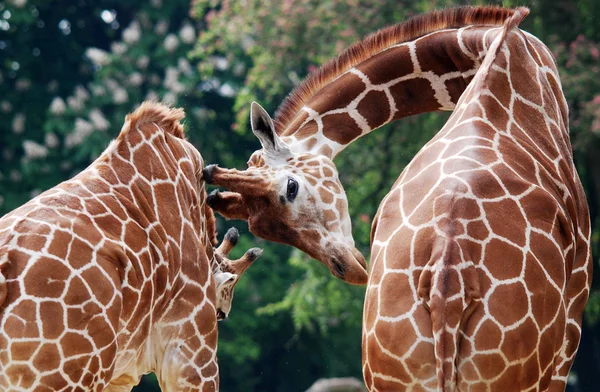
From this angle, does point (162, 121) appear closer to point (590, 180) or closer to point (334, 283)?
point (334, 283)

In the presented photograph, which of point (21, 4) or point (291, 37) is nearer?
point (291, 37)

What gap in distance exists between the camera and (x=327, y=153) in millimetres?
7590

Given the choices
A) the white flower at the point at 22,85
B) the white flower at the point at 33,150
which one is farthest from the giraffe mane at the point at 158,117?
the white flower at the point at 22,85

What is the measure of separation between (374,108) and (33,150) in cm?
1312

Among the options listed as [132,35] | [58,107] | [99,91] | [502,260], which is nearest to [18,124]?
[58,107]

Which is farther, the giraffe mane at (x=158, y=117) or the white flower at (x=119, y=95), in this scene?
the white flower at (x=119, y=95)

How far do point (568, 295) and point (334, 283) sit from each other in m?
11.2

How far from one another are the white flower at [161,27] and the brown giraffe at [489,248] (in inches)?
618

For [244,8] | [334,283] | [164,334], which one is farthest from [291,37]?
[164,334]

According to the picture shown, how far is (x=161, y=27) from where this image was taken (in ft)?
71.2

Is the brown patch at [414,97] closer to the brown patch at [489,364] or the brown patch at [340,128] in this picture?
the brown patch at [340,128]

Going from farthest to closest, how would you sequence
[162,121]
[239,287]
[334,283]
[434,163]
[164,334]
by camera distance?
[239,287]
[334,283]
[162,121]
[164,334]
[434,163]

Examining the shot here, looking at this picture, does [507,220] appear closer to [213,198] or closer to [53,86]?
[213,198]

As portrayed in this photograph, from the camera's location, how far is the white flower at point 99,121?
1931 centimetres
